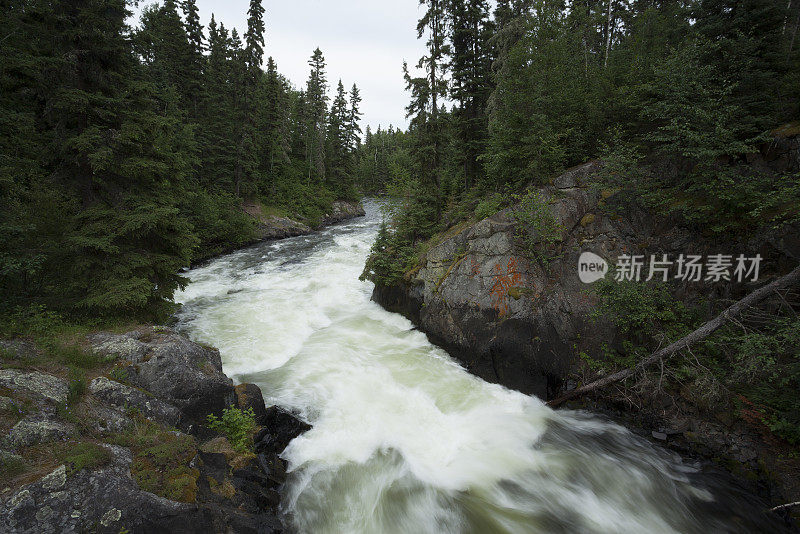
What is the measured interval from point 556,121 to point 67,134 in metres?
15.4

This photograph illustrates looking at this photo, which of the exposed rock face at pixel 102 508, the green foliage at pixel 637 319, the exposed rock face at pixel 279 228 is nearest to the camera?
the exposed rock face at pixel 102 508

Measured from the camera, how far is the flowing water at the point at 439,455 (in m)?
Answer: 5.87

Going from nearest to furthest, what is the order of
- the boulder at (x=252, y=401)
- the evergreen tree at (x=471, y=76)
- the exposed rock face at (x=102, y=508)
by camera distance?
the exposed rock face at (x=102, y=508) → the boulder at (x=252, y=401) → the evergreen tree at (x=471, y=76)

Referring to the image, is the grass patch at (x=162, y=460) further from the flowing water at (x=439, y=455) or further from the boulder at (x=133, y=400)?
the flowing water at (x=439, y=455)

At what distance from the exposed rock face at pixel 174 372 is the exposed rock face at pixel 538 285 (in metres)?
6.91

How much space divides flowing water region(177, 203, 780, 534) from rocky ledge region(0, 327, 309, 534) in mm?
1149

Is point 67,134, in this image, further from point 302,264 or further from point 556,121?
point 556,121

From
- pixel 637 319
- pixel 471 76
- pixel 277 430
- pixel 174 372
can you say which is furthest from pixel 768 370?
pixel 471 76

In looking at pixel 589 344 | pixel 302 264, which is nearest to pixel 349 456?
pixel 589 344

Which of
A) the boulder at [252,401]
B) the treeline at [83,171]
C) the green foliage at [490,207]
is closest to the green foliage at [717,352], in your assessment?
the green foliage at [490,207]

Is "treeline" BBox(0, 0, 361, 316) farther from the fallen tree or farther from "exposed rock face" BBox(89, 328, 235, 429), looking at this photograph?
the fallen tree

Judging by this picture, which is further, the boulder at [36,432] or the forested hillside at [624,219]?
the forested hillside at [624,219]

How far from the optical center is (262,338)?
1123 centimetres

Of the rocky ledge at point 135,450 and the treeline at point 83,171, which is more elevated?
the treeline at point 83,171
